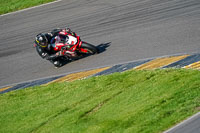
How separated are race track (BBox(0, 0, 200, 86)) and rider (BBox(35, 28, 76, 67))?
0.44 metres

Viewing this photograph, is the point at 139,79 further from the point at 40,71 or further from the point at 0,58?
the point at 0,58

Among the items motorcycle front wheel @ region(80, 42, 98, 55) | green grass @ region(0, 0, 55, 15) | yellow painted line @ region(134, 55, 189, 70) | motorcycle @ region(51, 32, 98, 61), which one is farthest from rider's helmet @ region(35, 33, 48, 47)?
green grass @ region(0, 0, 55, 15)

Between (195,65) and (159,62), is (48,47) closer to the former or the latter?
(159,62)

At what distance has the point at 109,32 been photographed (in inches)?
707

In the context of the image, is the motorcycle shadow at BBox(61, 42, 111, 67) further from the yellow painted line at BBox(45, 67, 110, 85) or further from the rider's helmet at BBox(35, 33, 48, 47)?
the yellow painted line at BBox(45, 67, 110, 85)

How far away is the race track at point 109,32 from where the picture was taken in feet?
49.0

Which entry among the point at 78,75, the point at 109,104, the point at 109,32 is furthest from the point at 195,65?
the point at 109,32

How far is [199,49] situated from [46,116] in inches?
211

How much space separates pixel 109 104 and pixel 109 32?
747 cm

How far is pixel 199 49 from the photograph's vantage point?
523 inches

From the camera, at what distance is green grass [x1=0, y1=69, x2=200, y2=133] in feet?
30.4

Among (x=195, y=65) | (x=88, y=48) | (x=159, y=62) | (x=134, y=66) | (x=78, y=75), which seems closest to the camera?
(x=195, y=65)

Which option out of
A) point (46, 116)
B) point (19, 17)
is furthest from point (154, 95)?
point (19, 17)

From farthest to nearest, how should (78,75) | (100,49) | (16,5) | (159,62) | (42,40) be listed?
(16,5) < (100,49) < (42,40) < (78,75) < (159,62)
